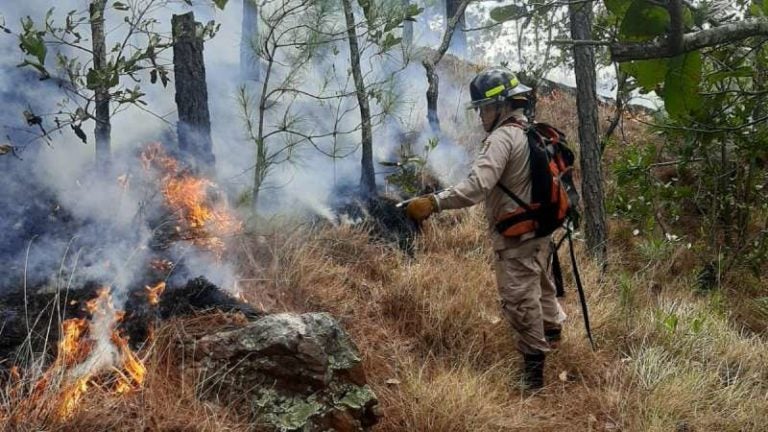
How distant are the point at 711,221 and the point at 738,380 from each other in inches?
115

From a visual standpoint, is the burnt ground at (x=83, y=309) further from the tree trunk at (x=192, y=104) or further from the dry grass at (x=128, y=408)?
the tree trunk at (x=192, y=104)

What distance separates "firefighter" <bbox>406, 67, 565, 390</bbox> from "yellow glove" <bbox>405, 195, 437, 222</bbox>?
0.24ft

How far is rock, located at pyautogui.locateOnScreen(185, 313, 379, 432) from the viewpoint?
2.84 metres

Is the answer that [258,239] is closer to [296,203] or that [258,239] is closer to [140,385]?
[296,203]

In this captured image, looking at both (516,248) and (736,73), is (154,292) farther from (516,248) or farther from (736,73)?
(736,73)

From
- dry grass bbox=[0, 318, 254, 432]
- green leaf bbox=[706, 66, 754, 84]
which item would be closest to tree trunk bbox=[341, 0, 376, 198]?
dry grass bbox=[0, 318, 254, 432]

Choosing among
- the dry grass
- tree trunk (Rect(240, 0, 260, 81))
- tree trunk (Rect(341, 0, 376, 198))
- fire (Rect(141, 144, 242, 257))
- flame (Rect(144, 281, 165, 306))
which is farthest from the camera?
tree trunk (Rect(240, 0, 260, 81))

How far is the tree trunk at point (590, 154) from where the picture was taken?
564 centimetres

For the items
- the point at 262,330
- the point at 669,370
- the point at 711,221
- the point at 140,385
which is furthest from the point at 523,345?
the point at 711,221

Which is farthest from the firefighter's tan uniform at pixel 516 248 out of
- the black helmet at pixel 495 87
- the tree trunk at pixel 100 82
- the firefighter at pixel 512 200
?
the tree trunk at pixel 100 82

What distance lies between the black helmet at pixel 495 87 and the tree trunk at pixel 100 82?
89.9 inches

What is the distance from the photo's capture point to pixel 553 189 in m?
3.61

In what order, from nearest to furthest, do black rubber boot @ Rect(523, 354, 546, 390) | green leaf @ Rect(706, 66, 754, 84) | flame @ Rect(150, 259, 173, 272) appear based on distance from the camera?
green leaf @ Rect(706, 66, 754, 84)
black rubber boot @ Rect(523, 354, 546, 390)
flame @ Rect(150, 259, 173, 272)

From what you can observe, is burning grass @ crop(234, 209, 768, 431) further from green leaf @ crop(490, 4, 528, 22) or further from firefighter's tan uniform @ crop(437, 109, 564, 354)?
green leaf @ crop(490, 4, 528, 22)
